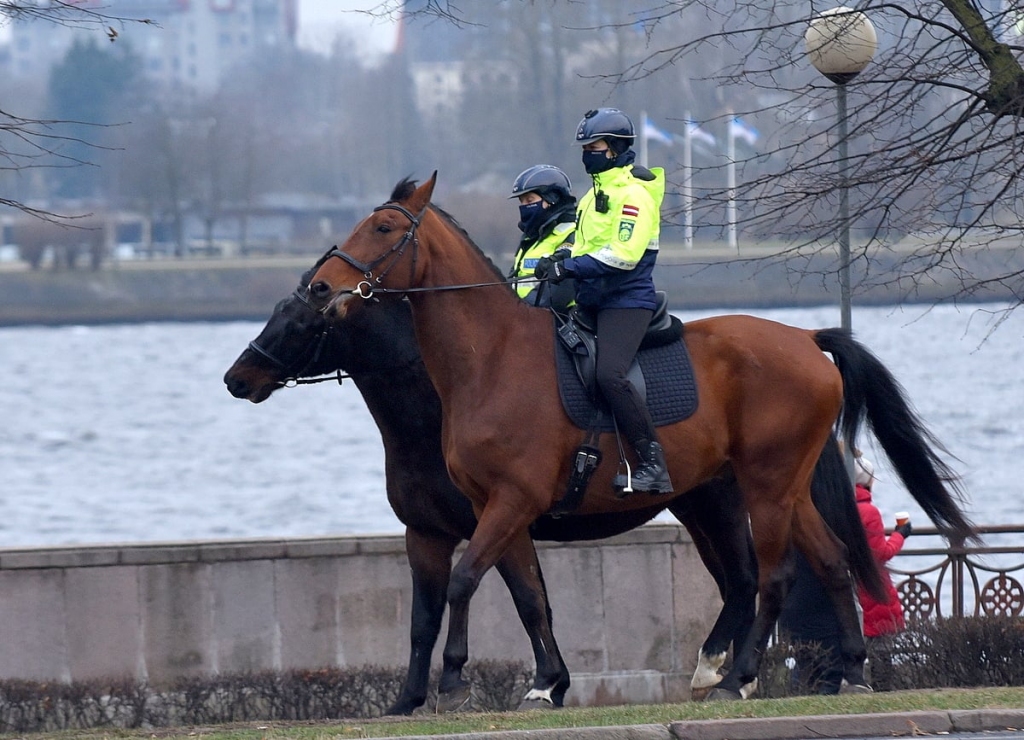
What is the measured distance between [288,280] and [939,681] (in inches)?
2521

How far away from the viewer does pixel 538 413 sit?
9.23m

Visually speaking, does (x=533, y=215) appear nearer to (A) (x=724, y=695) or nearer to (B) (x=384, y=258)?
(B) (x=384, y=258)

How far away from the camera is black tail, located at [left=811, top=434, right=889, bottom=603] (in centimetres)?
1037

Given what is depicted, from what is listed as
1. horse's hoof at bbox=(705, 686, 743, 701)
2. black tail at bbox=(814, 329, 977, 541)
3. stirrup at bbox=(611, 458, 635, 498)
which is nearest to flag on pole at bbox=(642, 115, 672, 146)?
black tail at bbox=(814, 329, 977, 541)

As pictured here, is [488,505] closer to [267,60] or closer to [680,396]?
[680,396]

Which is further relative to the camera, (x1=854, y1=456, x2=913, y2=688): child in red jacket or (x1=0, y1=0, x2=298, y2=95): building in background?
(x1=0, y1=0, x2=298, y2=95): building in background

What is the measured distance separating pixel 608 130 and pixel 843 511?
2896 millimetres

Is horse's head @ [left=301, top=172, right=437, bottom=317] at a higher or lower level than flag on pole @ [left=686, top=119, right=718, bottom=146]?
lower

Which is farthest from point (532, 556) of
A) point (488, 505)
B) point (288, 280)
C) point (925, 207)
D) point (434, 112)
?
point (434, 112)

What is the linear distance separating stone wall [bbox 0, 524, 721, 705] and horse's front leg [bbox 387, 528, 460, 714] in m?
2.02

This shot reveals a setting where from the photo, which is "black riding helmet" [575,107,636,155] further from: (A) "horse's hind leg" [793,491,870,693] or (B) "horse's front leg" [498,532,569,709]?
(A) "horse's hind leg" [793,491,870,693]

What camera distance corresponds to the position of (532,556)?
9.95 m

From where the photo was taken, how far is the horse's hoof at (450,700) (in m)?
9.39

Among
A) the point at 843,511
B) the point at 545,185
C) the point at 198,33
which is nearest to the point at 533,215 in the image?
the point at 545,185
